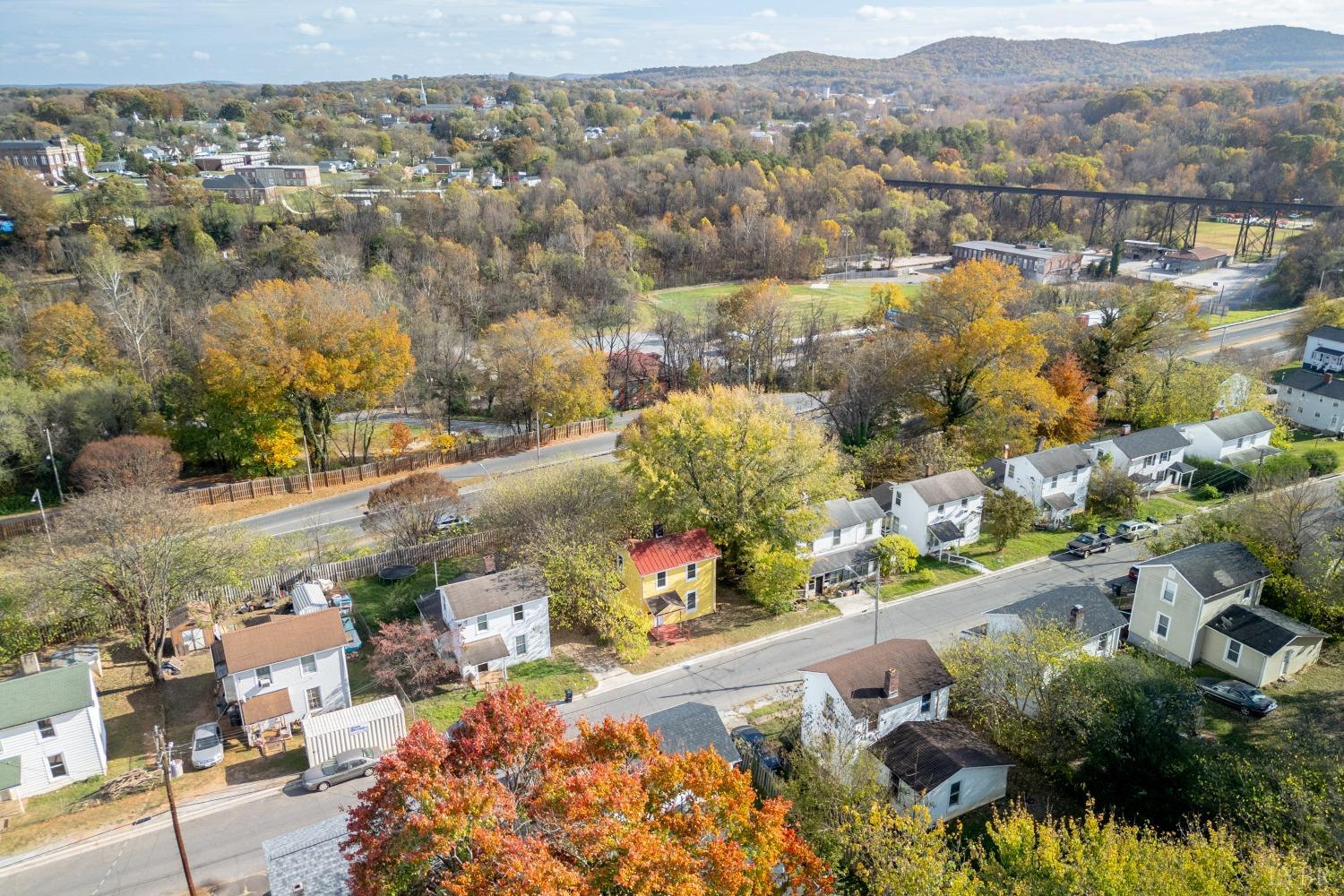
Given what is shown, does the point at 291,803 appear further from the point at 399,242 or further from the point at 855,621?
the point at 399,242

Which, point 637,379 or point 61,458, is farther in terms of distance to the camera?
point 637,379

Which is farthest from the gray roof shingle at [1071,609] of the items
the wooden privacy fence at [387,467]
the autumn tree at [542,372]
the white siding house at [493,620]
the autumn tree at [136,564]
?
the wooden privacy fence at [387,467]

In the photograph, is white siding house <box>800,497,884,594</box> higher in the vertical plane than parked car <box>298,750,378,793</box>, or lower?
higher

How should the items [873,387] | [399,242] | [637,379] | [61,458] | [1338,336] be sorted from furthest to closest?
[399,242] < [637,379] < [1338,336] < [873,387] < [61,458]

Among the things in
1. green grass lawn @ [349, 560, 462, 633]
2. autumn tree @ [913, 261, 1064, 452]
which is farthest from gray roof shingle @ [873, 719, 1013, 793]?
autumn tree @ [913, 261, 1064, 452]

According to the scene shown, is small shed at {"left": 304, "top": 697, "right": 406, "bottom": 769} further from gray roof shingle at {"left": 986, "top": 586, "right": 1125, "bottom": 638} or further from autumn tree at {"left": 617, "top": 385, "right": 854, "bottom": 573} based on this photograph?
gray roof shingle at {"left": 986, "top": 586, "right": 1125, "bottom": 638}

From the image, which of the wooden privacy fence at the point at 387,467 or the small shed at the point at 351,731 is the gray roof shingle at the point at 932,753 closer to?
the small shed at the point at 351,731

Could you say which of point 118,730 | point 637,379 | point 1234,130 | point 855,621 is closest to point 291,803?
point 118,730
